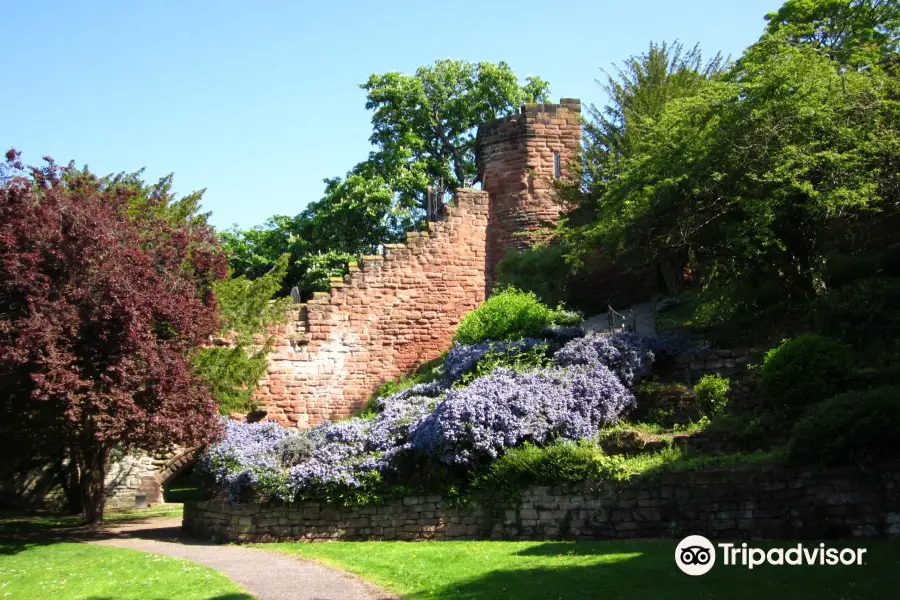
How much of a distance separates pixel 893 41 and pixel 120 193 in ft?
55.6

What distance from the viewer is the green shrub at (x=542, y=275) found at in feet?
72.1

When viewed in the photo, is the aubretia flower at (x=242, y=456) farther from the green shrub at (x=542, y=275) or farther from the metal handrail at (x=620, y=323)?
the green shrub at (x=542, y=275)

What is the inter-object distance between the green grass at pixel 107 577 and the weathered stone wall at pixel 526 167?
42.2ft

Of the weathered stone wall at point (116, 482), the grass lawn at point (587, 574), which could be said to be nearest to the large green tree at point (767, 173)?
the grass lawn at point (587, 574)

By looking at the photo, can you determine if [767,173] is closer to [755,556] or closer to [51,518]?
[755,556]

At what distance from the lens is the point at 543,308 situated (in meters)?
19.9

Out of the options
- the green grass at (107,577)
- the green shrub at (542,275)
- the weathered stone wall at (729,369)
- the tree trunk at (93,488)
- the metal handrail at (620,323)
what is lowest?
the green grass at (107,577)

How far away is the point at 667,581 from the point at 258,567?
18.5 feet

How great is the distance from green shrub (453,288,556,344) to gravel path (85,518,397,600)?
7.05 metres

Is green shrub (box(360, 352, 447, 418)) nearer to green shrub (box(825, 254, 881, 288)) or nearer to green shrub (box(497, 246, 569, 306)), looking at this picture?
green shrub (box(497, 246, 569, 306))

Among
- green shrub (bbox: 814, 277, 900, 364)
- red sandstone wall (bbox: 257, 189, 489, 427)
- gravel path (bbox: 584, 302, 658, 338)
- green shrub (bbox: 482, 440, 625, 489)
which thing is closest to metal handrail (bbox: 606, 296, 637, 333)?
gravel path (bbox: 584, 302, 658, 338)

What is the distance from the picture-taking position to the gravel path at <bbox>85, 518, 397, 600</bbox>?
1059cm

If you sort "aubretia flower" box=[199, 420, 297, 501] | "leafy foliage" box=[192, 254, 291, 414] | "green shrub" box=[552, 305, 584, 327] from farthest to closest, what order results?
"green shrub" box=[552, 305, 584, 327] → "leafy foliage" box=[192, 254, 291, 414] → "aubretia flower" box=[199, 420, 297, 501]

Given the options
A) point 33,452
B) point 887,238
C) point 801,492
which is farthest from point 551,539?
point 33,452
